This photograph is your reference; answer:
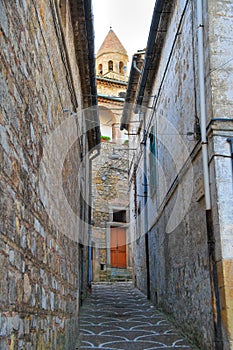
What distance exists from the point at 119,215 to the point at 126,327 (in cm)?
1389

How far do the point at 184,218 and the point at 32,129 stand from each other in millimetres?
4496

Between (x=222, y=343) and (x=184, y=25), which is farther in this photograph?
(x=184, y=25)

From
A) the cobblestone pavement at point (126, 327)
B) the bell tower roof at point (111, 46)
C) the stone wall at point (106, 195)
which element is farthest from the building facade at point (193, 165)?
the bell tower roof at point (111, 46)

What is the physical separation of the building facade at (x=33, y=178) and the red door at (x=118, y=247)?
48.2 ft

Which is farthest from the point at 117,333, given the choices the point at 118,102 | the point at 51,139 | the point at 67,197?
the point at 118,102

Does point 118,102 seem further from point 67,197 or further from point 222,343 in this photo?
point 222,343

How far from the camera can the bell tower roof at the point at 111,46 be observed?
29.4 m

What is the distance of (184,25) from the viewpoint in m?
7.25

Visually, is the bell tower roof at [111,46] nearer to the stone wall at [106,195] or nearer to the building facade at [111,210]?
the building facade at [111,210]

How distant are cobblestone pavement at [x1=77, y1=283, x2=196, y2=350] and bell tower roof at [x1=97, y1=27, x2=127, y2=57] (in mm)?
21203

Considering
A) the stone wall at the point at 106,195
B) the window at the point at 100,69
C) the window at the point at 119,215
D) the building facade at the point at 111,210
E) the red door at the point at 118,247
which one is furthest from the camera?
the window at the point at 100,69

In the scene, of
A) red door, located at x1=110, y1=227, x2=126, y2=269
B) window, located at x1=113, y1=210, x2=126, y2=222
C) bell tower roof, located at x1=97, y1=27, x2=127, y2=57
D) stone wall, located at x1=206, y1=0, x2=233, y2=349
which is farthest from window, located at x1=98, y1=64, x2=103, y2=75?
stone wall, located at x1=206, y1=0, x2=233, y2=349

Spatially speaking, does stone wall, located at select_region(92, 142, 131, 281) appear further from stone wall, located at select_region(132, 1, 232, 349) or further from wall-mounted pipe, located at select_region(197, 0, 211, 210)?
wall-mounted pipe, located at select_region(197, 0, 211, 210)

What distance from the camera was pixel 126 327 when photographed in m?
8.30
